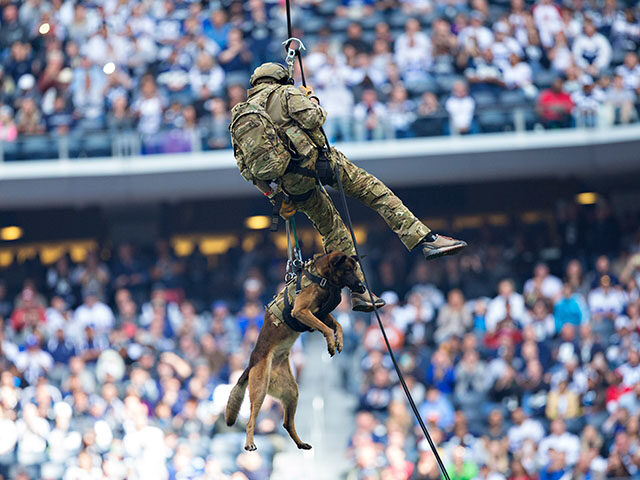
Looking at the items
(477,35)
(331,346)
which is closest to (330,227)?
(331,346)

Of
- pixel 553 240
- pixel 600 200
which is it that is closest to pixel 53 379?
pixel 553 240

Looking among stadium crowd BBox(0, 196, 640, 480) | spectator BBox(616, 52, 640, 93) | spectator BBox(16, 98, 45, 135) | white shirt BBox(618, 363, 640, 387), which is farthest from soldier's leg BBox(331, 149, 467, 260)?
spectator BBox(16, 98, 45, 135)

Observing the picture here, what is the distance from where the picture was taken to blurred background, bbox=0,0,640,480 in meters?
11.9

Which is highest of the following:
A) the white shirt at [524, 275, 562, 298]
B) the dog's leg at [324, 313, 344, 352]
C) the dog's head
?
the dog's head

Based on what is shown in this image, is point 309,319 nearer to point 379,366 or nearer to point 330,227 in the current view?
point 330,227

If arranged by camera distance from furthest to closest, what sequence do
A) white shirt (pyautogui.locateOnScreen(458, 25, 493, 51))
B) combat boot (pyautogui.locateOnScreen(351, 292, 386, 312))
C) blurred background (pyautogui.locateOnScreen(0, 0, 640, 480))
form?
white shirt (pyautogui.locateOnScreen(458, 25, 493, 51)) < blurred background (pyautogui.locateOnScreen(0, 0, 640, 480)) < combat boot (pyautogui.locateOnScreen(351, 292, 386, 312))

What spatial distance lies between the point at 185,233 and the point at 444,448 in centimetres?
640

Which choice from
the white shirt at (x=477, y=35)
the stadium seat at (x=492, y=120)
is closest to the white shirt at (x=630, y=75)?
the stadium seat at (x=492, y=120)

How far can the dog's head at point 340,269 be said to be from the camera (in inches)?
238

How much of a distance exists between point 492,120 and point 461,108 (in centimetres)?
43

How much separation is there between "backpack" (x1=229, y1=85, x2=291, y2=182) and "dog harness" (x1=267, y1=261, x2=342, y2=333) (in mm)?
530

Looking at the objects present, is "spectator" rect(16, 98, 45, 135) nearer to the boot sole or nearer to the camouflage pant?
the camouflage pant

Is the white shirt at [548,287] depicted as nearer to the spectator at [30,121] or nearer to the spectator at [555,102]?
the spectator at [555,102]

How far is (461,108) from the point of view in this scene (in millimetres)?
14047
